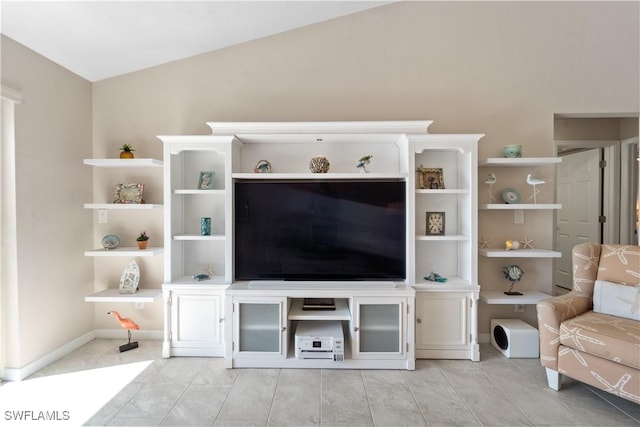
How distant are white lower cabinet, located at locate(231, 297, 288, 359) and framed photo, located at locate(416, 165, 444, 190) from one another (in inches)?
59.9

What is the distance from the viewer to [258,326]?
226 centimetres

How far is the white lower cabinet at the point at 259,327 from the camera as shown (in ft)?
7.32

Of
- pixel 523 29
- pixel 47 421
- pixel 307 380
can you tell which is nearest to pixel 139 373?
pixel 47 421

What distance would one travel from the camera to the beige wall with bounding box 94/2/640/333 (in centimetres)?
265

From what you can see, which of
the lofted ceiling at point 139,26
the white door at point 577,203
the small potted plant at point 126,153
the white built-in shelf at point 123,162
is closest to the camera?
the lofted ceiling at point 139,26

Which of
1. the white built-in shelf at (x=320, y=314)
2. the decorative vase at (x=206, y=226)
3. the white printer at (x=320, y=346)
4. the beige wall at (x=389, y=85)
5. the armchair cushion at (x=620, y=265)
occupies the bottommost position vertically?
the white printer at (x=320, y=346)

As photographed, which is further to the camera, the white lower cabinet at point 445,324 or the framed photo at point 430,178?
the framed photo at point 430,178

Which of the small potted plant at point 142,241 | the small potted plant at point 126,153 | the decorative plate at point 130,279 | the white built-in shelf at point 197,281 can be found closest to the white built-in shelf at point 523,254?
the white built-in shelf at point 197,281

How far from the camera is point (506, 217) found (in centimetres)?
270

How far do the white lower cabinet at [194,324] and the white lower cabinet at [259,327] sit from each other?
216mm

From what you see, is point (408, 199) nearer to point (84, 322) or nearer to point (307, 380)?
point (307, 380)

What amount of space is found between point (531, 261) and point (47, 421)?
3.77 metres

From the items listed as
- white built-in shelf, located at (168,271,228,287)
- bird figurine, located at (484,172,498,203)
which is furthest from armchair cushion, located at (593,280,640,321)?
white built-in shelf, located at (168,271,228,287)

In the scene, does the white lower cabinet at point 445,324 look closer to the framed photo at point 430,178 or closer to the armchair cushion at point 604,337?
the armchair cushion at point 604,337
